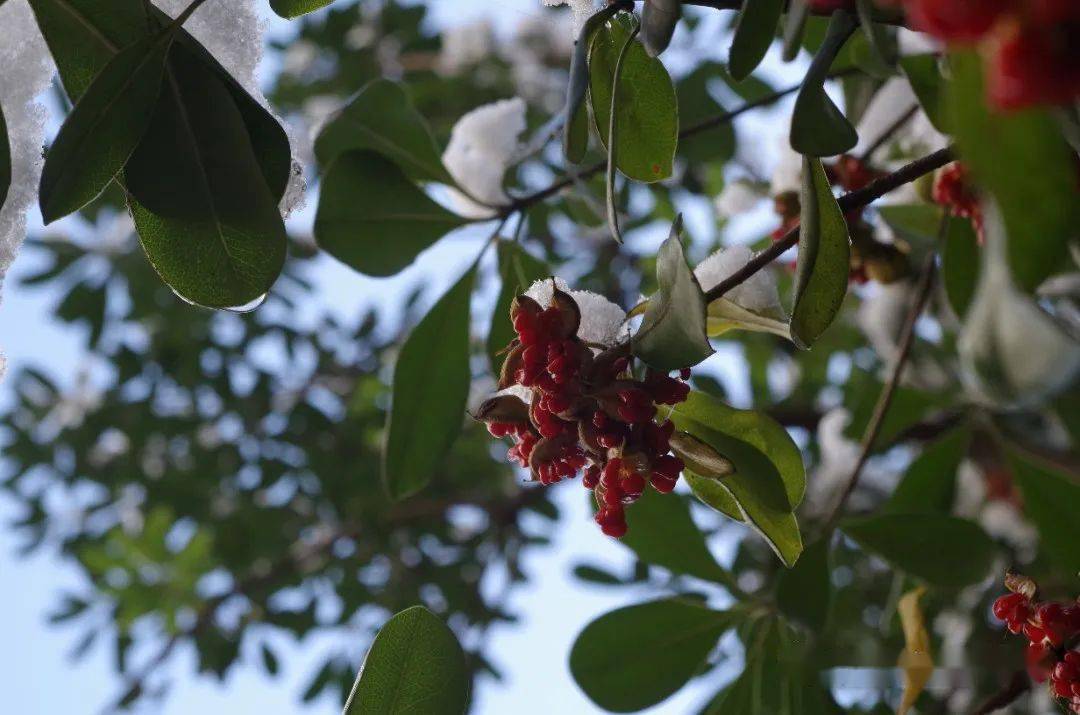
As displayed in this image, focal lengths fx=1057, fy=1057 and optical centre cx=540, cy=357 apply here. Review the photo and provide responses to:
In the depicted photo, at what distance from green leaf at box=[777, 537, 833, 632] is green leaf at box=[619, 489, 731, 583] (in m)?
0.22

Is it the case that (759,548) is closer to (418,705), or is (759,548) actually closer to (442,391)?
(442,391)

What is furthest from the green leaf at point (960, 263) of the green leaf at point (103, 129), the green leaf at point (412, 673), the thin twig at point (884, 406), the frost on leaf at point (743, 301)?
the green leaf at point (103, 129)

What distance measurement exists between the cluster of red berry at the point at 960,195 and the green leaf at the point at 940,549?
33cm

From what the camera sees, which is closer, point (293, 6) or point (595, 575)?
point (293, 6)

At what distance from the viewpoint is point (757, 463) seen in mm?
875

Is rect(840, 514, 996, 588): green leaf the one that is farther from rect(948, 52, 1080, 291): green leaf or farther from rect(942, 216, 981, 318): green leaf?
rect(948, 52, 1080, 291): green leaf

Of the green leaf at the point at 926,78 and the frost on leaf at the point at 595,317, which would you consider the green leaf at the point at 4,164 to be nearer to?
the frost on leaf at the point at 595,317

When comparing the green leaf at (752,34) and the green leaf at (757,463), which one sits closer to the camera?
the green leaf at (752,34)

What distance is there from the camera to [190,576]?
2926 millimetres

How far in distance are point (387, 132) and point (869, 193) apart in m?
0.76

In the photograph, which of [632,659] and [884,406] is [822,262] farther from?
[632,659]

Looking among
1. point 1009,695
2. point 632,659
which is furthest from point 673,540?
point 1009,695

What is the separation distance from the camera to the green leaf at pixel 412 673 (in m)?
0.91

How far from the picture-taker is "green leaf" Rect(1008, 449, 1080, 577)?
1.37 metres
